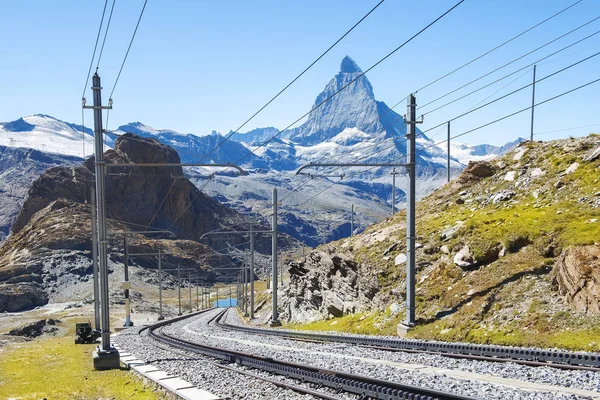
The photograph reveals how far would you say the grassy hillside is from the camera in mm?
22891

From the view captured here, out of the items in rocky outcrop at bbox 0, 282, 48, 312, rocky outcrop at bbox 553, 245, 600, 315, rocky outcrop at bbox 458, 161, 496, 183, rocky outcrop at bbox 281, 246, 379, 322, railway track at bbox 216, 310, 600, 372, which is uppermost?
rocky outcrop at bbox 458, 161, 496, 183

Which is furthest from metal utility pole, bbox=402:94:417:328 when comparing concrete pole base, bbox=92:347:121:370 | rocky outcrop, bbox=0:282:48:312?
rocky outcrop, bbox=0:282:48:312

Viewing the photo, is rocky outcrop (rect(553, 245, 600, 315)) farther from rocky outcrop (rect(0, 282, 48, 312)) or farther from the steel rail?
rocky outcrop (rect(0, 282, 48, 312))

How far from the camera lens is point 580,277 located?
2230cm

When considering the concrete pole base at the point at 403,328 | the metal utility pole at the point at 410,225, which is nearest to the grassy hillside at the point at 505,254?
the concrete pole base at the point at 403,328

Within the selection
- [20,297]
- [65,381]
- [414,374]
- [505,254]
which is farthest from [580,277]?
[20,297]

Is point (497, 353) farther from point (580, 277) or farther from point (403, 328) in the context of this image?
point (403, 328)

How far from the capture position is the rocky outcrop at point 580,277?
21.4 m

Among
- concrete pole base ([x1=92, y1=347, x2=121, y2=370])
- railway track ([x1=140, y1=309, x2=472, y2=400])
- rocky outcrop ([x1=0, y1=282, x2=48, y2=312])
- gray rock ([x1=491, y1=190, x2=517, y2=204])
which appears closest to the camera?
railway track ([x1=140, y1=309, x2=472, y2=400])

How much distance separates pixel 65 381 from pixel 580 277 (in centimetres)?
1917

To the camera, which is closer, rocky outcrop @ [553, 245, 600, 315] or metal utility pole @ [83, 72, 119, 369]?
rocky outcrop @ [553, 245, 600, 315]

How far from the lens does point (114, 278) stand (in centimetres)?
17588

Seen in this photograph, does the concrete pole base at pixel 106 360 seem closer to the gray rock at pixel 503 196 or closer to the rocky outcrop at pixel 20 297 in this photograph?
the gray rock at pixel 503 196

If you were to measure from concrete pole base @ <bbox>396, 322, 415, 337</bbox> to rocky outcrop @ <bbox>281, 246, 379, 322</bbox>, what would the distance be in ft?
28.4
